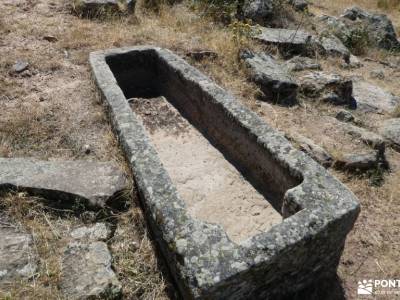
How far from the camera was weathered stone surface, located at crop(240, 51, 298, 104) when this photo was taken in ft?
17.2

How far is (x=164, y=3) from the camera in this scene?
24.0 feet

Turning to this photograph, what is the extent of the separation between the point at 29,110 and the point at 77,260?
2.14 m

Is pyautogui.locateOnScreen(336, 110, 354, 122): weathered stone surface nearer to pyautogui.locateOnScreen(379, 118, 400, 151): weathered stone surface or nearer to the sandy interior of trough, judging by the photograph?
pyautogui.locateOnScreen(379, 118, 400, 151): weathered stone surface

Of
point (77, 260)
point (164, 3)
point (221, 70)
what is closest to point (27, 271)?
point (77, 260)

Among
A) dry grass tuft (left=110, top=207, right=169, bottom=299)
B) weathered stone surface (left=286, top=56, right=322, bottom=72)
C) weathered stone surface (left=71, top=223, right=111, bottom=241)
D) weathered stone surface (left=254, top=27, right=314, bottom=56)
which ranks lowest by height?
dry grass tuft (left=110, top=207, right=169, bottom=299)

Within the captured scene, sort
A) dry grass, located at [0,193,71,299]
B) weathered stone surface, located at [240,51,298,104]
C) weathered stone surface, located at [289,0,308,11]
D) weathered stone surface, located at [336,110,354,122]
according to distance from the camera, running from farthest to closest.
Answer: weathered stone surface, located at [289,0,308,11] → weathered stone surface, located at [240,51,298,104] → weathered stone surface, located at [336,110,354,122] → dry grass, located at [0,193,71,299]

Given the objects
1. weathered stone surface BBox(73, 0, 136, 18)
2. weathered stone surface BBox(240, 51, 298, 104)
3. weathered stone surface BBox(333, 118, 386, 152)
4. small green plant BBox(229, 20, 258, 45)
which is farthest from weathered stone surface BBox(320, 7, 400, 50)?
weathered stone surface BBox(73, 0, 136, 18)

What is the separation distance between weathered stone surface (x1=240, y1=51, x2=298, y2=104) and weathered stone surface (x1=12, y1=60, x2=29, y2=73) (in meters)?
2.84

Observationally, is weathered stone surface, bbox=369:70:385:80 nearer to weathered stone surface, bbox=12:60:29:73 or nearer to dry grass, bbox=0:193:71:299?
weathered stone surface, bbox=12:60:29:73

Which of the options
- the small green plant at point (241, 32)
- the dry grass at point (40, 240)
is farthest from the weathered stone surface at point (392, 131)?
the dry grass at point (40, 240)

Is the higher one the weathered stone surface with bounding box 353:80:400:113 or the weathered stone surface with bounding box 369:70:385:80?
the weathered stone surface with bounding box 353:80:400:113

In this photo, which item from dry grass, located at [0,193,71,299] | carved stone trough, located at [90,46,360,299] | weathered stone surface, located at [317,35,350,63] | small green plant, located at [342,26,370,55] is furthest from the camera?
small green plant, located at [342,26,370,55]

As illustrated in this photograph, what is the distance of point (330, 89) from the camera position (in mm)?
5441

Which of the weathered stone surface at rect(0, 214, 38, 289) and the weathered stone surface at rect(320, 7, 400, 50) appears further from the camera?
the weathered stone surface at rect(320, 7, 400, 50)
